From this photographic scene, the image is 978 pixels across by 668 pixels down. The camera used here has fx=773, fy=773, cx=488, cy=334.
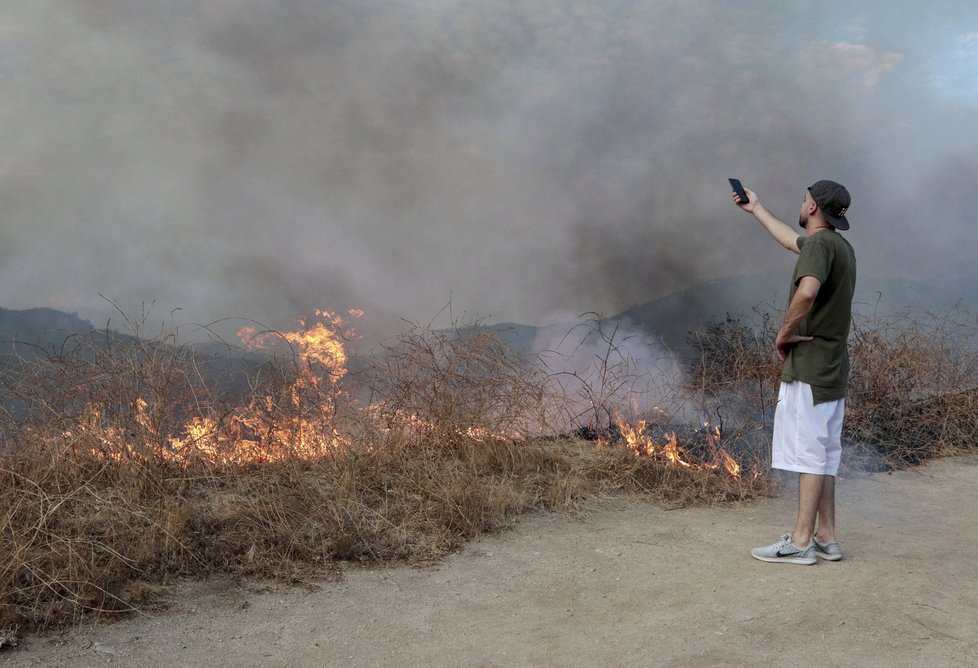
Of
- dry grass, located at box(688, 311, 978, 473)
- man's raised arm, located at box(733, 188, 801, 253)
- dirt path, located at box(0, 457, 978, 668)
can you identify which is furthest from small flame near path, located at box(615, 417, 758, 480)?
man's raised arm, located at box(733, 188, 801, 253)

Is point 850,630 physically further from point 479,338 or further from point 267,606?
point 479,338

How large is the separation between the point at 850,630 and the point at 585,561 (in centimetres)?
155

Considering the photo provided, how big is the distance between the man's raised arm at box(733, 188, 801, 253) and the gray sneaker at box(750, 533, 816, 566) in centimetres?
168

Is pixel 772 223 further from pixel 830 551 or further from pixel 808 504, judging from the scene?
pixel 830 551

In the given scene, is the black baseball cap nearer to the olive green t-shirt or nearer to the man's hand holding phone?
the olive green t-shirt

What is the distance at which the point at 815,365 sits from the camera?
4.19 metres

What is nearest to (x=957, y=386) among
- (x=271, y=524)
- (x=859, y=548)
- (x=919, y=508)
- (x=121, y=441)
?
(x=919, y=508)

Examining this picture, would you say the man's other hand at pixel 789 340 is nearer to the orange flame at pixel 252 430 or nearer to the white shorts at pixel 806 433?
the white shorts at pixel 806 433

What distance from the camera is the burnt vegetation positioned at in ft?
14.0

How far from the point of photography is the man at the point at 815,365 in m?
4.14

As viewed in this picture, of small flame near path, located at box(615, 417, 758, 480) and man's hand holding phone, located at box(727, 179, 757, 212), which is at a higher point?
man's hand holding phone, located at box(727, 179, 757, 212)

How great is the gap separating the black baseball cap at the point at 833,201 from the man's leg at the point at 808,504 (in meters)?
1.38

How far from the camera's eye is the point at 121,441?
521 cm

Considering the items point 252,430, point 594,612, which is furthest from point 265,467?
point 594,612
